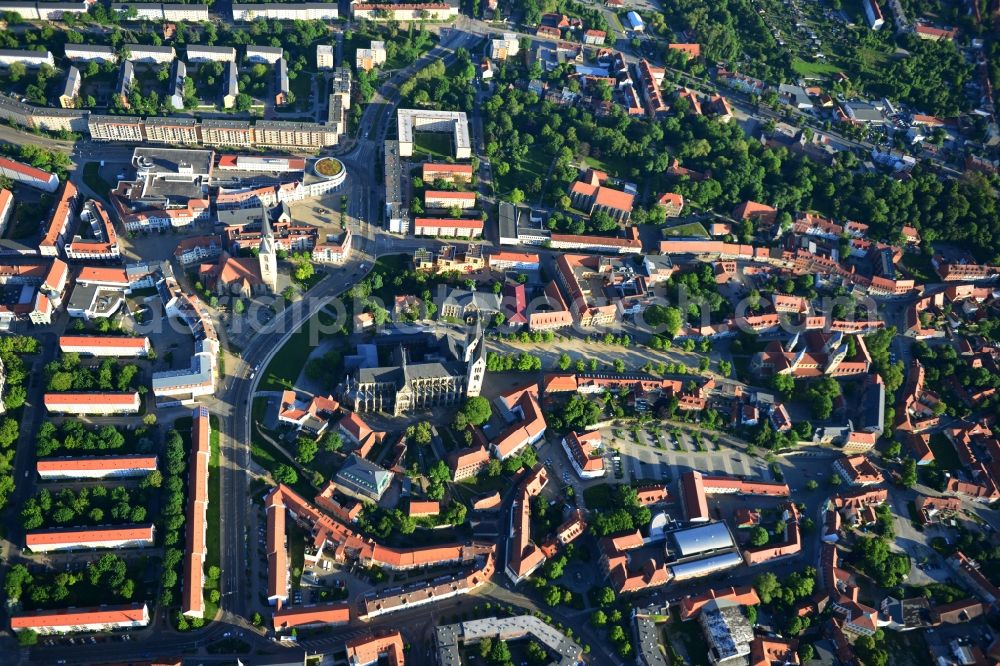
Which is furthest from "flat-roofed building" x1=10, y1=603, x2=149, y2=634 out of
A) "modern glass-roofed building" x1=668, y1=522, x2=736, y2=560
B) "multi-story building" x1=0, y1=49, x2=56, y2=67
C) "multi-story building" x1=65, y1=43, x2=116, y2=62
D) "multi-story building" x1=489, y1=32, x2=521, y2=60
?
"multi-story building" x1=489, y1=32, x2=521, y2=60

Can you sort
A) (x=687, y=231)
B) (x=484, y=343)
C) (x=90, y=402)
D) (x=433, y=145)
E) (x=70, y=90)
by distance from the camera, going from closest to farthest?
1. (x=90, y=402)
2. (x=484, y=343)
3. (x=687, y=231)
4. (x=70, y=90)
5. (x=433, y=145)

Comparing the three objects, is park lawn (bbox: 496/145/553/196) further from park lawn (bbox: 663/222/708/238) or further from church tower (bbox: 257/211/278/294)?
church tower (bbox: 257/211/278/294)

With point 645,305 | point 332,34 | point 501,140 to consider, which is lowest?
point 645,305

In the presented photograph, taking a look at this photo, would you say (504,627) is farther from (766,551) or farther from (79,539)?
(79,539)

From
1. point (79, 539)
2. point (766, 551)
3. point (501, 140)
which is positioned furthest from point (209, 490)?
point (501, 140)

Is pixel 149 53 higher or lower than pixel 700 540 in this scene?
higher

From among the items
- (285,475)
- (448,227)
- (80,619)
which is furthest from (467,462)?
(448,227)

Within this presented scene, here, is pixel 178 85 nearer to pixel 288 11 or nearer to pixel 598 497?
pixel 288 11
